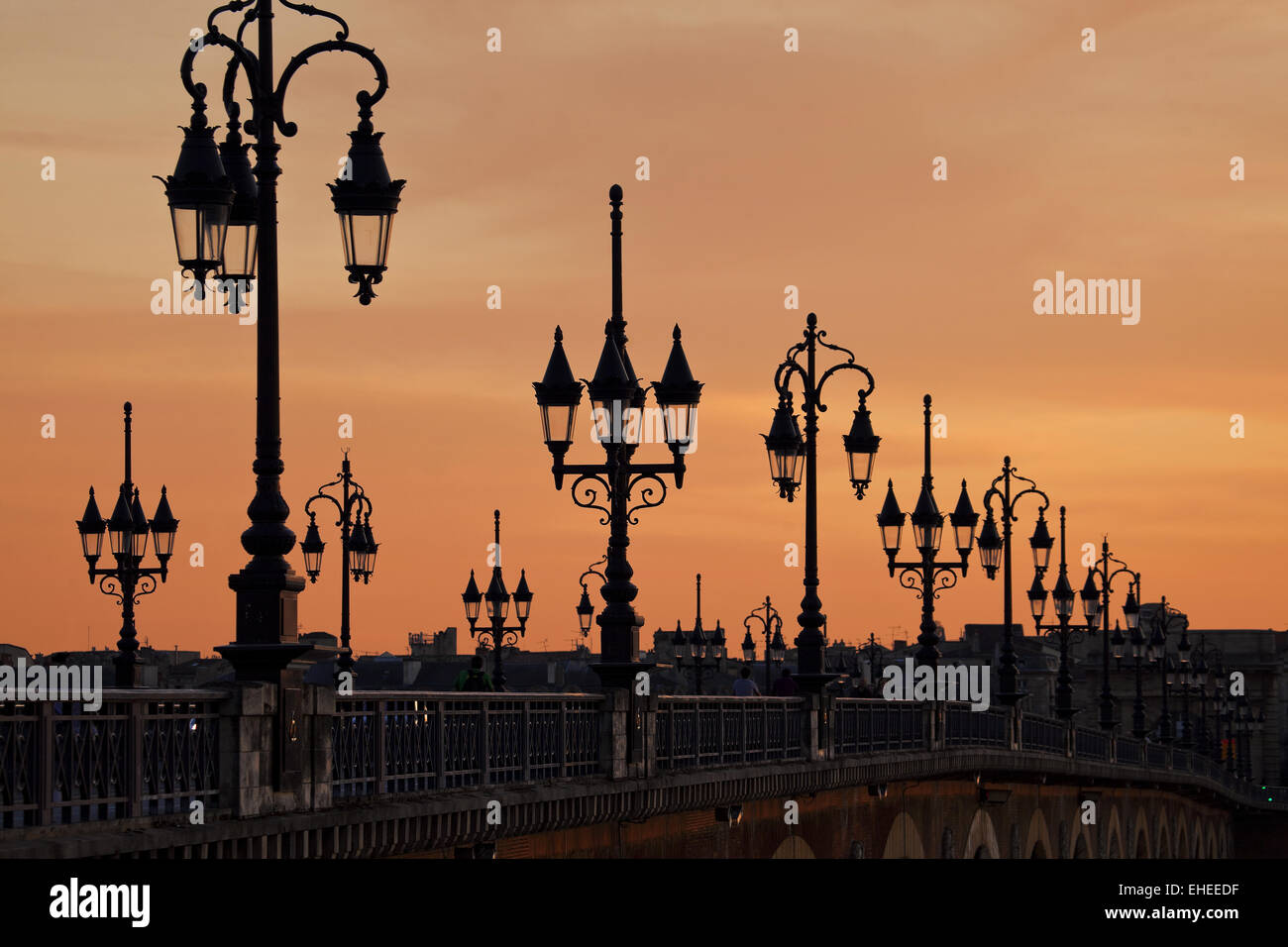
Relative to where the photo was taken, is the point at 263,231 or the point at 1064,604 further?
the point at 1064,604

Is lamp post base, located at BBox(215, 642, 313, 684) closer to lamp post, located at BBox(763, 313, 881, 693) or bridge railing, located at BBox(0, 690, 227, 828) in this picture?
bridge railing, located at BBox(0, 690, 227, 828)

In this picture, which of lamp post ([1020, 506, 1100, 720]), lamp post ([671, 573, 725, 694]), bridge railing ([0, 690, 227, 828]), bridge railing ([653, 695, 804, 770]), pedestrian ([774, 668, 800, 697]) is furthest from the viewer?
lamp post ([671, 573, 725, 694])

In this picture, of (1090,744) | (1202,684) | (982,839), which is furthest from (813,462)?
(1202,684)

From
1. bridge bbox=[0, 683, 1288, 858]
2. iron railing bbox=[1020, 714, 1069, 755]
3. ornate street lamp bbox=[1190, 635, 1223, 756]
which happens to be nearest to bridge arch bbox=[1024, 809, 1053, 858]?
iron railing bbox=[1020, 714, 1069, 755]

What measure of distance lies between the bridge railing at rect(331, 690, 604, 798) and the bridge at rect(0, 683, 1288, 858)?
0.07ft

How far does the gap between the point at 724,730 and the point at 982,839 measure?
19.6m

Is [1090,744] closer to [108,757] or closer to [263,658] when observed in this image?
[263,658]

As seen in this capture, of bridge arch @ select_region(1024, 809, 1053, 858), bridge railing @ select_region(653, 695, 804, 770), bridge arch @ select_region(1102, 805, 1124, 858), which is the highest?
bridge railing @ select_region(653, 695, 804, 770)

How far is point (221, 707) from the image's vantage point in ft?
47.9

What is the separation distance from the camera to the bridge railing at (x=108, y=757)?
12469 mm

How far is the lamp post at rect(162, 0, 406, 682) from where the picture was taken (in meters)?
15.3

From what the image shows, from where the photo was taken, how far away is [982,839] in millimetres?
44531
